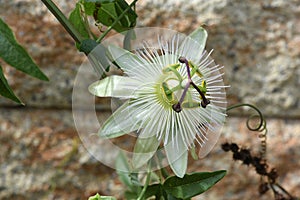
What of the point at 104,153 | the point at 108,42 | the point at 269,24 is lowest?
the point at 269,24

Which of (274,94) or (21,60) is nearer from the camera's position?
(21,60)

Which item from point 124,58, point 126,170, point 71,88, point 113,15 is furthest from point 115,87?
point 71,88

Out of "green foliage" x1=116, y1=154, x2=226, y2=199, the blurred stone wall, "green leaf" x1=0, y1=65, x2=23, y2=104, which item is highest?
"green leaf" x1=0, y1=65, x2=23, y2=104

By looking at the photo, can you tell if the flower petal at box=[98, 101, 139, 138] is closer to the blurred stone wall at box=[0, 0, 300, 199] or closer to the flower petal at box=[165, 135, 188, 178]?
the flower petal at box=[165, 135, 188, 178]

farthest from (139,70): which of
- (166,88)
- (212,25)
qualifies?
(212,25)

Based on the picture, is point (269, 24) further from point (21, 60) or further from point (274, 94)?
point (21, 60)

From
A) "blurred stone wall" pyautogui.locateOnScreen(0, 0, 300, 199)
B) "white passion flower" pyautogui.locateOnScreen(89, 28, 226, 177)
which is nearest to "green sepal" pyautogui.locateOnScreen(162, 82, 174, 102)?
"white passion flower" pyautogui.locateOnScreen(89, 28, 226, 177)

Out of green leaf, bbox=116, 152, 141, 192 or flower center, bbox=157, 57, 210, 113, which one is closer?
flower center, bbox=157, 57, 210, 113

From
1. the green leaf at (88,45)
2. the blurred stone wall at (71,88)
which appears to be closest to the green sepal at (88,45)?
the green leaf at (88,45)

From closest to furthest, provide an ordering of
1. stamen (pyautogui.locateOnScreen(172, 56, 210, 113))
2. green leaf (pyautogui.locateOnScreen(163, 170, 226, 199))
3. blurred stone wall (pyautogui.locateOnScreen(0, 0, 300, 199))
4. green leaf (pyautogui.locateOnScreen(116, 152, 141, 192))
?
stamen (pyautogui.locateOnScreen(172, 56, 210, 113)), green leaf (pyautogui.locateOnScreen(163, 170, 226, 199)), green leaf (pyautogui.locateOnScreen(116, 152, 141, 192)), blurred stone wall (pyautogui.locateOnScreen(0, 0, 300, 199))
